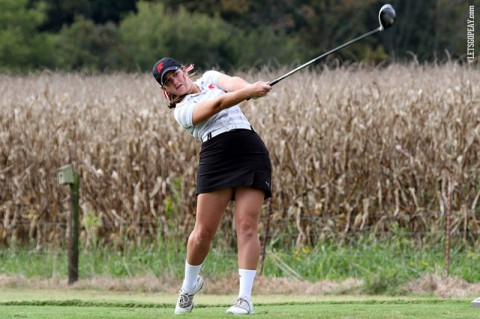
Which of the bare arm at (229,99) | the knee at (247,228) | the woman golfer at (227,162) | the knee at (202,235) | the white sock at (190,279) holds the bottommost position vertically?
the white sock at (190,279)

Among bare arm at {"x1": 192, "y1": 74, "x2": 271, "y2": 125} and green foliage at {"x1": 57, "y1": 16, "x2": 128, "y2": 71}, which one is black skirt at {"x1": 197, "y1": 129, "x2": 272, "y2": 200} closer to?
bare arm at {"x1": 192, "y1": 74, "x2": 271, "y2": 125}

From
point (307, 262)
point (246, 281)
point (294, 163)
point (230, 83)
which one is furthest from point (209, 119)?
point (294, 163)

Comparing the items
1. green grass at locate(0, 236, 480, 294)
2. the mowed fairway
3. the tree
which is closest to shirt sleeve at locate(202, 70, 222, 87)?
the mowed fairway

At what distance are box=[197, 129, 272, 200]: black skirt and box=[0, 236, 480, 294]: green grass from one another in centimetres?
503

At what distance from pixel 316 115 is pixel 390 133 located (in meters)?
1.15

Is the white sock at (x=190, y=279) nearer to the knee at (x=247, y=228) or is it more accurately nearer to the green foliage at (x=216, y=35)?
the knee at (x=247, y=228)

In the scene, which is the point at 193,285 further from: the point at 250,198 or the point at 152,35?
the point at 152,35

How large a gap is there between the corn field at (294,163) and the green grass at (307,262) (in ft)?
1.20

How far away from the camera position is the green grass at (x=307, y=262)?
13.8 meters

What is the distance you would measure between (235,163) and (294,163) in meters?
7.74

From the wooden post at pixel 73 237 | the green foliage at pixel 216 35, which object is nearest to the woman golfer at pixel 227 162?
the wooden post at pixel 73 237

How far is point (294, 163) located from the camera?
16.0 m

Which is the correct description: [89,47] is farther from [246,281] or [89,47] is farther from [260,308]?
[246,281]

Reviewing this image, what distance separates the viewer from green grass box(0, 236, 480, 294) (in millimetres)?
13836
